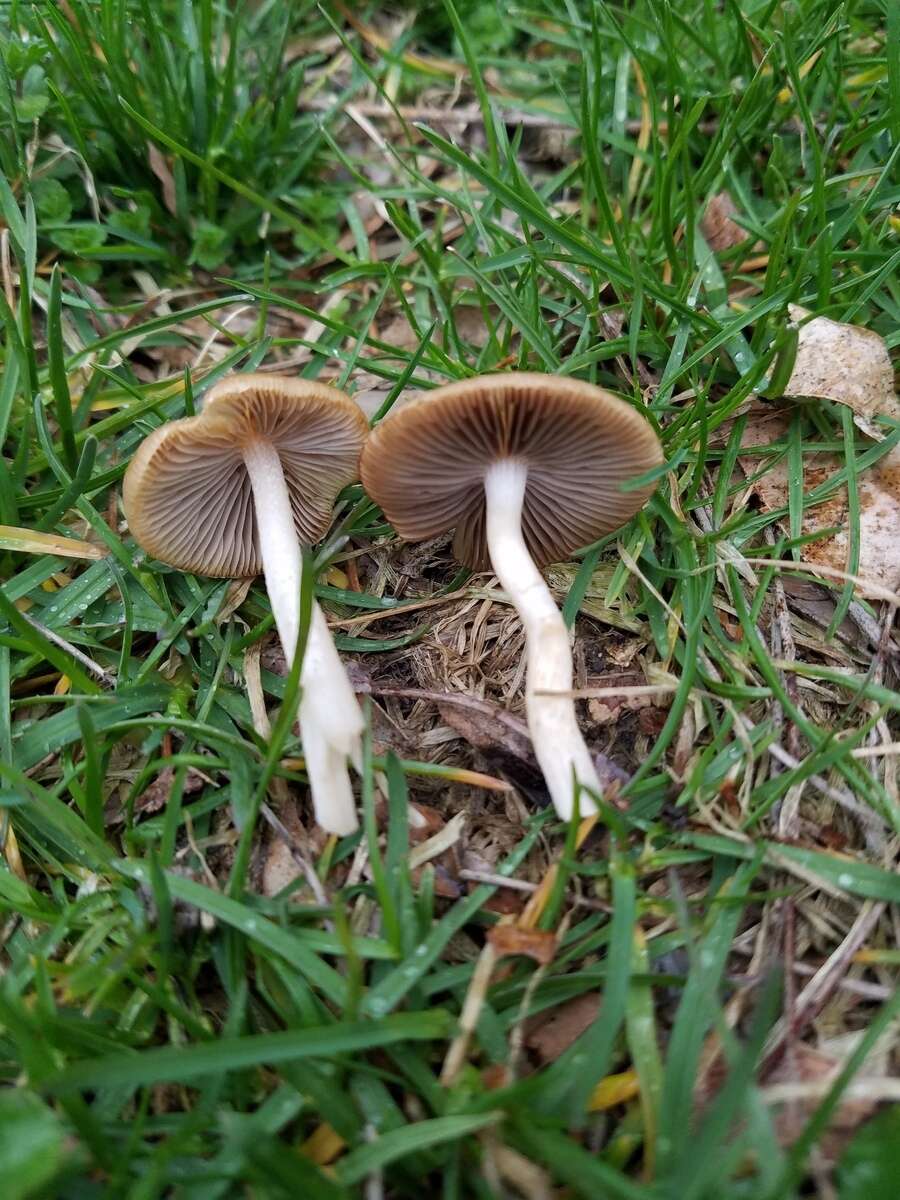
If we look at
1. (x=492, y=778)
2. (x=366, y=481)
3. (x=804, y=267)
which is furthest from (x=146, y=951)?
(x=804, y=267)

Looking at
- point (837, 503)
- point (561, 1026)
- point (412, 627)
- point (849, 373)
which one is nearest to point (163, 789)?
point (412, 627)

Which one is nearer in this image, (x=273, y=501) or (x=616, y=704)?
(x=616, y=704)

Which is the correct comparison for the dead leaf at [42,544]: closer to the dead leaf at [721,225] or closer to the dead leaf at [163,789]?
the dead leaf at [163,789]

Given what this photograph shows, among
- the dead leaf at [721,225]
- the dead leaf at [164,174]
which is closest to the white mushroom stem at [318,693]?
the dead leaf at [164,174]

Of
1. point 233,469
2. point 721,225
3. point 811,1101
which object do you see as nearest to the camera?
point 811,1101

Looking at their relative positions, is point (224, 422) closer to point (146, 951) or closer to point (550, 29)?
point (146, 951)

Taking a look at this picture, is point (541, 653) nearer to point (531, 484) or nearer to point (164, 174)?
point (531, 484)

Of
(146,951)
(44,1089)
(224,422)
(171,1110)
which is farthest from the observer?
(224,422)

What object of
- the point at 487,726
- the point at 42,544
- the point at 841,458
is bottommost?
the point at 487,726
